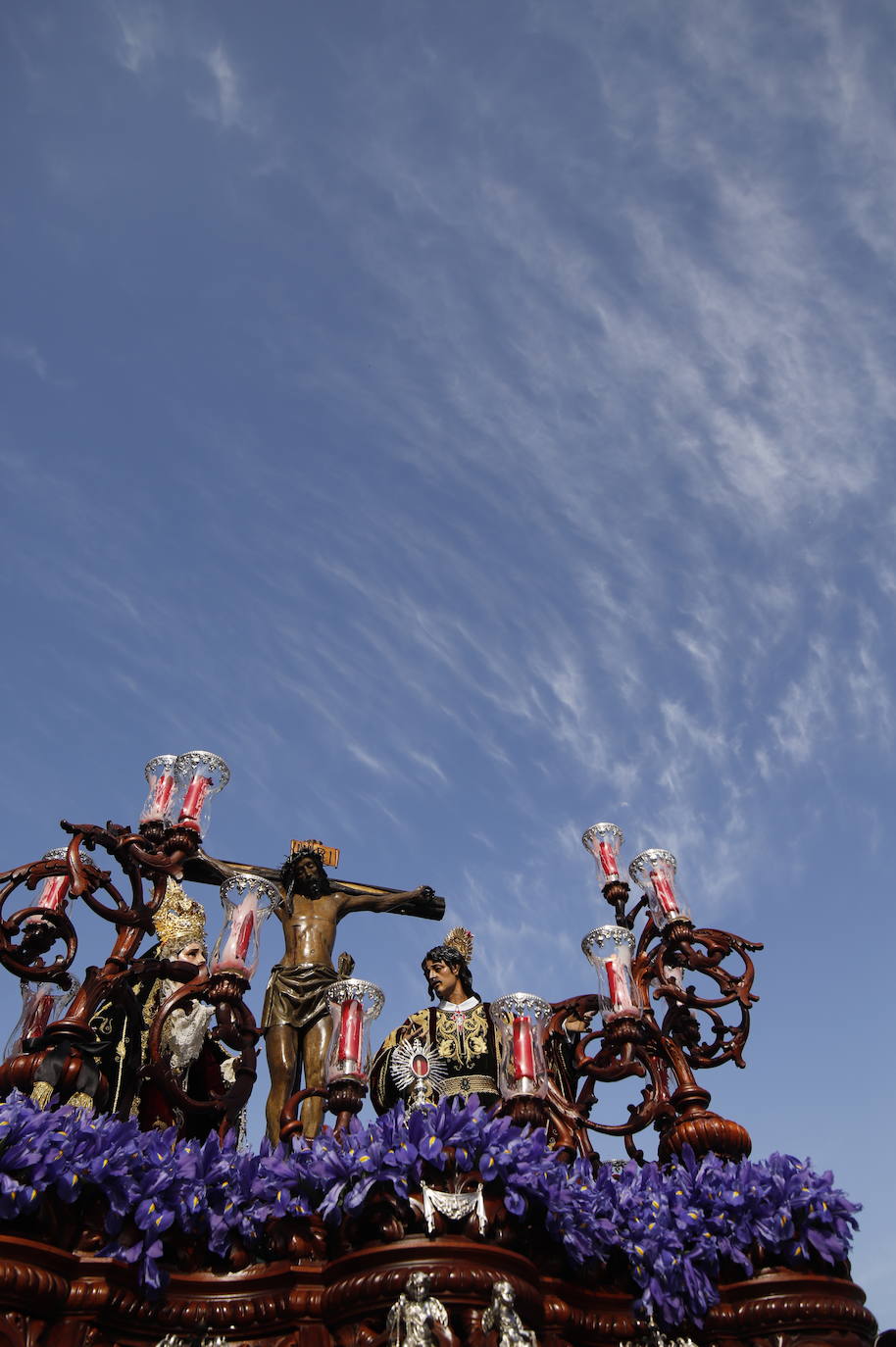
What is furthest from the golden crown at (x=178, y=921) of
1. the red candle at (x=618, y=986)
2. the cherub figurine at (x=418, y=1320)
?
the cherub figurine at (x=418, y=1320)

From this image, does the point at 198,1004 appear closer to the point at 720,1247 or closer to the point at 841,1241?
the point at 720,1247

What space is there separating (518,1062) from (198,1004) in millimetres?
4562

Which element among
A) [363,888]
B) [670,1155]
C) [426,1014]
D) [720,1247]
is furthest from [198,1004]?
[720,1247]

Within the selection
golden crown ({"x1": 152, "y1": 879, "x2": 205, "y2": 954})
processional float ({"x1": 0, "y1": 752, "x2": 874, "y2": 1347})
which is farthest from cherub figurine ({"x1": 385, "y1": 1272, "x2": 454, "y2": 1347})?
golden crown ({"x1": 152, "y1": 879, "x2": 205, "y2": 954})

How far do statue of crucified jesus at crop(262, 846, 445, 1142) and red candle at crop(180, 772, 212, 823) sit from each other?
3.10 m

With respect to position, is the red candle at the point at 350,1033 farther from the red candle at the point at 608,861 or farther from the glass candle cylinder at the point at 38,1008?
the red candle at the point at 608,861

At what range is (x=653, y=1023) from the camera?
7.89 m

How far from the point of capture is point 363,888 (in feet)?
44.2

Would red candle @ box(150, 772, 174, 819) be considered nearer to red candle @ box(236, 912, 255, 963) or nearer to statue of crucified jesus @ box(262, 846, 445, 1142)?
red candle @ box(236, 912, 255, 963)

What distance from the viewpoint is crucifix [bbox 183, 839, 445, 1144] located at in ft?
35.3

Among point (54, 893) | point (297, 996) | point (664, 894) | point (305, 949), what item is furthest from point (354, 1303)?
point (305, 949)

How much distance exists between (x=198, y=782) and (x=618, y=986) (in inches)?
153

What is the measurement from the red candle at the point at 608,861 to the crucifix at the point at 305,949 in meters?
3.33

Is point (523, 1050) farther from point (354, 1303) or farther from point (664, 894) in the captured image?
point (664, 894)
